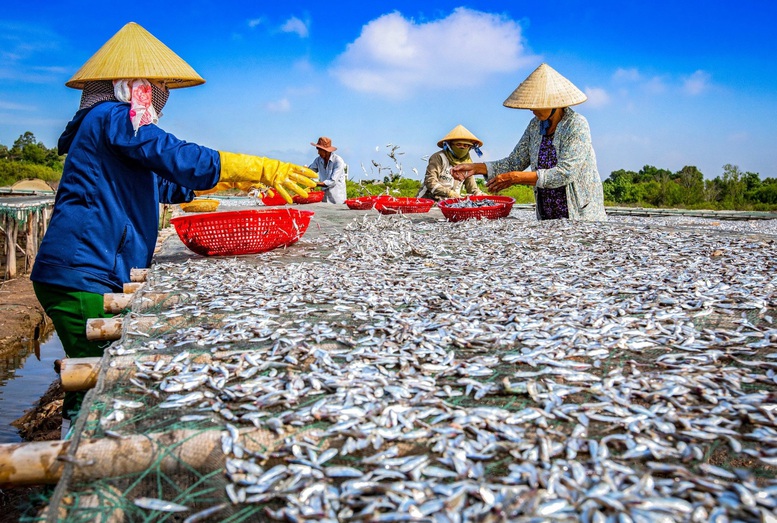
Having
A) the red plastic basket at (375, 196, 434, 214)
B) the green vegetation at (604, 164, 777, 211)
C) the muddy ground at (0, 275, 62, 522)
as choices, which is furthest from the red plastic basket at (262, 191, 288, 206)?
the green vegetation at (604, 164, 777, 211)

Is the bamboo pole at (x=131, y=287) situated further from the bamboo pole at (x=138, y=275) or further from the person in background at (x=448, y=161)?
the person in background at (x=448, y=161)

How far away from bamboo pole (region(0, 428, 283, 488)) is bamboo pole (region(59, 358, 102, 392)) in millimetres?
626

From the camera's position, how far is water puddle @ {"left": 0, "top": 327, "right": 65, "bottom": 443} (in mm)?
6590

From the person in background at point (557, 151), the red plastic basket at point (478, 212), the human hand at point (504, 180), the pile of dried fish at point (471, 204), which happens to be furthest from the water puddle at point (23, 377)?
the person in background at point (557, 151)

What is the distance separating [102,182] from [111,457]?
2.00 metres

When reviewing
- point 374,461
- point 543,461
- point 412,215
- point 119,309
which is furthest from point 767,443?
point 412,215

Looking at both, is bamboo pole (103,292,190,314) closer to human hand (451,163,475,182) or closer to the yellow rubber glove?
the yellow rubber glove

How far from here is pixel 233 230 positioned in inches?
170

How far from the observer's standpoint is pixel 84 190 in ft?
10.0

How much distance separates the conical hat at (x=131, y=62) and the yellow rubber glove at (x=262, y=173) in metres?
0.56

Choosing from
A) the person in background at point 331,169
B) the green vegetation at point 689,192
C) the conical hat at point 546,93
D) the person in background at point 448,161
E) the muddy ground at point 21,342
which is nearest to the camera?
the muddy ground at point 21,342

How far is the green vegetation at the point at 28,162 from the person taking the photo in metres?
29.4

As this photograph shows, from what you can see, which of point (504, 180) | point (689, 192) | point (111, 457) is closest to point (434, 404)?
point (111, 457)

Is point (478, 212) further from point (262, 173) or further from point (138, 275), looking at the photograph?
point (138, 275)
